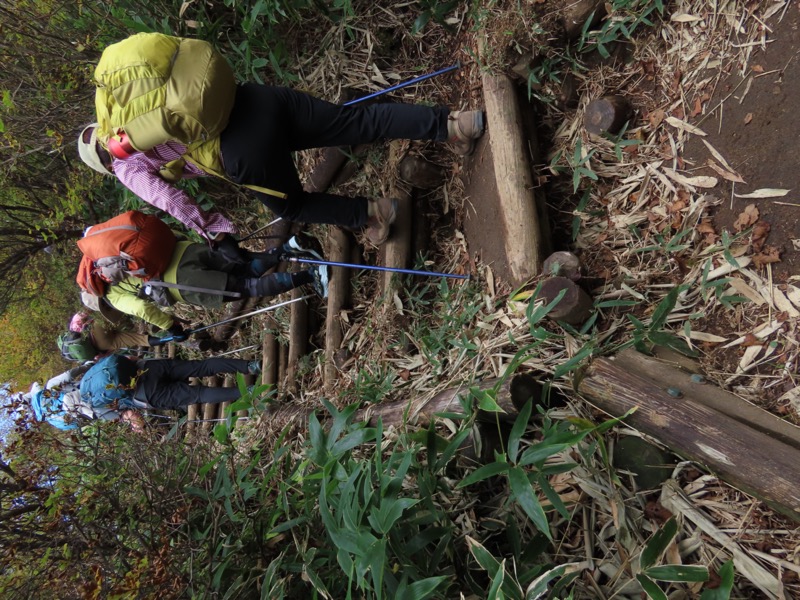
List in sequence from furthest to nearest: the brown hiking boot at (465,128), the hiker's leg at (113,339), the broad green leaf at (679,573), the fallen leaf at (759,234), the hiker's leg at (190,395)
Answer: the hiker's leg at (113,339), the hiker's leg at (190,395), the brown hiking boot at (465,128), the fallen leaf at (759,234), the broad green leaf at (679,573)

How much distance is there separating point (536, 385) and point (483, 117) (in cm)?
179

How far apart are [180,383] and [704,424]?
15.5ft

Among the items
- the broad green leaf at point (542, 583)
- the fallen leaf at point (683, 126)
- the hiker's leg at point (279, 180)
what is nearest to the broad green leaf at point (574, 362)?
the broad green leaf at point (542, 583)

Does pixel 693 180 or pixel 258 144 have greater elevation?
pixel 258 144

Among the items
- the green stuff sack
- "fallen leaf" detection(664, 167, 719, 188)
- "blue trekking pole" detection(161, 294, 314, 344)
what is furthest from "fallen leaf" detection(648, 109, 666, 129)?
"blue trekking pole" detection(161, 294, 314, 344)

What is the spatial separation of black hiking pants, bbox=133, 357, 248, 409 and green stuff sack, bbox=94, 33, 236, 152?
9.21ft

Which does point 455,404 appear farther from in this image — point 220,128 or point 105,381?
Answer: point 105,381

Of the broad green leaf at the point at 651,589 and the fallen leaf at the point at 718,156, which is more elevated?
the fallen leaf at the point at 718,156

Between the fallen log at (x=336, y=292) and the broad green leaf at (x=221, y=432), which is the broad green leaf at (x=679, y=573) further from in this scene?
→ the fallen log at (x=336, y=292)

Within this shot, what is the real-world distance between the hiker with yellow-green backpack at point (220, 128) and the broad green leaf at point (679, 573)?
251 cm

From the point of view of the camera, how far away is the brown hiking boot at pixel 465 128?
309cm

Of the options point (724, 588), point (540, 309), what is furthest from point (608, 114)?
point (724, 588)

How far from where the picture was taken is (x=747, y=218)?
2143mm

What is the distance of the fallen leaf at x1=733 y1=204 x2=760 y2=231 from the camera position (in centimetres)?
212
